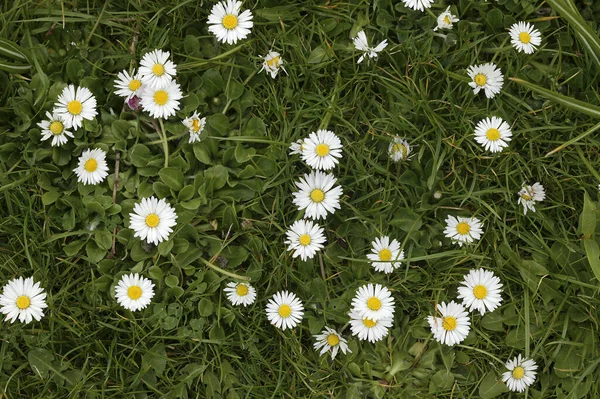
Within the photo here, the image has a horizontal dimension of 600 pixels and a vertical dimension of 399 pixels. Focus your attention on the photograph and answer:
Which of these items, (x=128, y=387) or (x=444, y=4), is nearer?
(x=128, y=387)

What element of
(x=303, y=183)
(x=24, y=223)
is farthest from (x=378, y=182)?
(x=24, y=223)

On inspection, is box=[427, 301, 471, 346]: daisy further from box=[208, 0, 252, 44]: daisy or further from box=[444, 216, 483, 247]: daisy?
box=[208, 0, 252, 44]: daisy

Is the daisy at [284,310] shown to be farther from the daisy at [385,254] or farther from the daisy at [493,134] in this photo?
the daisy at [493,134]

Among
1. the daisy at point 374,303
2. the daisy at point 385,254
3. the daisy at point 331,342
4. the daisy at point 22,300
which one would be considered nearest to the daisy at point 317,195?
the daisy at point 385,254

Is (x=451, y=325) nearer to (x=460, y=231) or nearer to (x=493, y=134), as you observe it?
(x=460, y=231)

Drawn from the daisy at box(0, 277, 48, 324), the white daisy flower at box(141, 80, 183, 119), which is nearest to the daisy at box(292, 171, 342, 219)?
the white daisy flower at box(141, 80, 183, 119)

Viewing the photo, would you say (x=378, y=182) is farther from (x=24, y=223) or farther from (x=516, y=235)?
(x=24, y=223)
